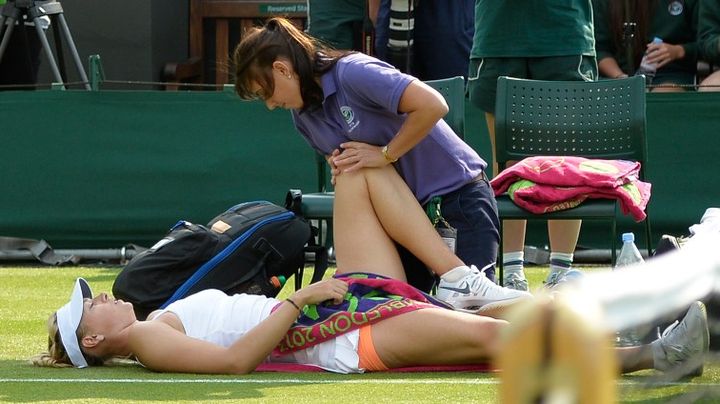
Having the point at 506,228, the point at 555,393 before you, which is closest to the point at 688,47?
the point at 506,228

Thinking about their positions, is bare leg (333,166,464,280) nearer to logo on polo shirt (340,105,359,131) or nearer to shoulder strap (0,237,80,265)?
logo on polo shirt (340,105,359,131)

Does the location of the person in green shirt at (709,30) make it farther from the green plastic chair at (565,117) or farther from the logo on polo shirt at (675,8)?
the green plastic chair at (565,117)

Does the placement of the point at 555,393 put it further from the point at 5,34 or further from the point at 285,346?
the point at 5,34

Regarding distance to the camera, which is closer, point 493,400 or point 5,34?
point 493,400

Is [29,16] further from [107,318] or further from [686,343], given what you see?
[686,343]

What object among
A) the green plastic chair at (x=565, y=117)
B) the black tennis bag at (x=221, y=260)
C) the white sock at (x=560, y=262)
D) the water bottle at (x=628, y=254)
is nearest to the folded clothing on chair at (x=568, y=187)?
the water bottle at (x=628, y=254)

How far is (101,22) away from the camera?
430 inches

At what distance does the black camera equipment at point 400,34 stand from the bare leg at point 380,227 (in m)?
2.87

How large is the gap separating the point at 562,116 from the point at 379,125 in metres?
1.53

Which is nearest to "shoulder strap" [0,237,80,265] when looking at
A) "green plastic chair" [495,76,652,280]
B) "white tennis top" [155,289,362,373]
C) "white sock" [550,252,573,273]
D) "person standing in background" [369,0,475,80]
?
"person standing in background" [369,0,475,80]

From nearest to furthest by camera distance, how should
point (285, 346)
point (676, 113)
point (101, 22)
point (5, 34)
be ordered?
point (285, 346) < point (676, 113) < point (5, 34) < point (101, 22)

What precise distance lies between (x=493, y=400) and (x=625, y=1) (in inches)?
197

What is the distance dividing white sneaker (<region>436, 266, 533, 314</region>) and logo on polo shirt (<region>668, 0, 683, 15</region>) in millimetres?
4341

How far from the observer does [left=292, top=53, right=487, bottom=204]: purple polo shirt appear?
4348mm
